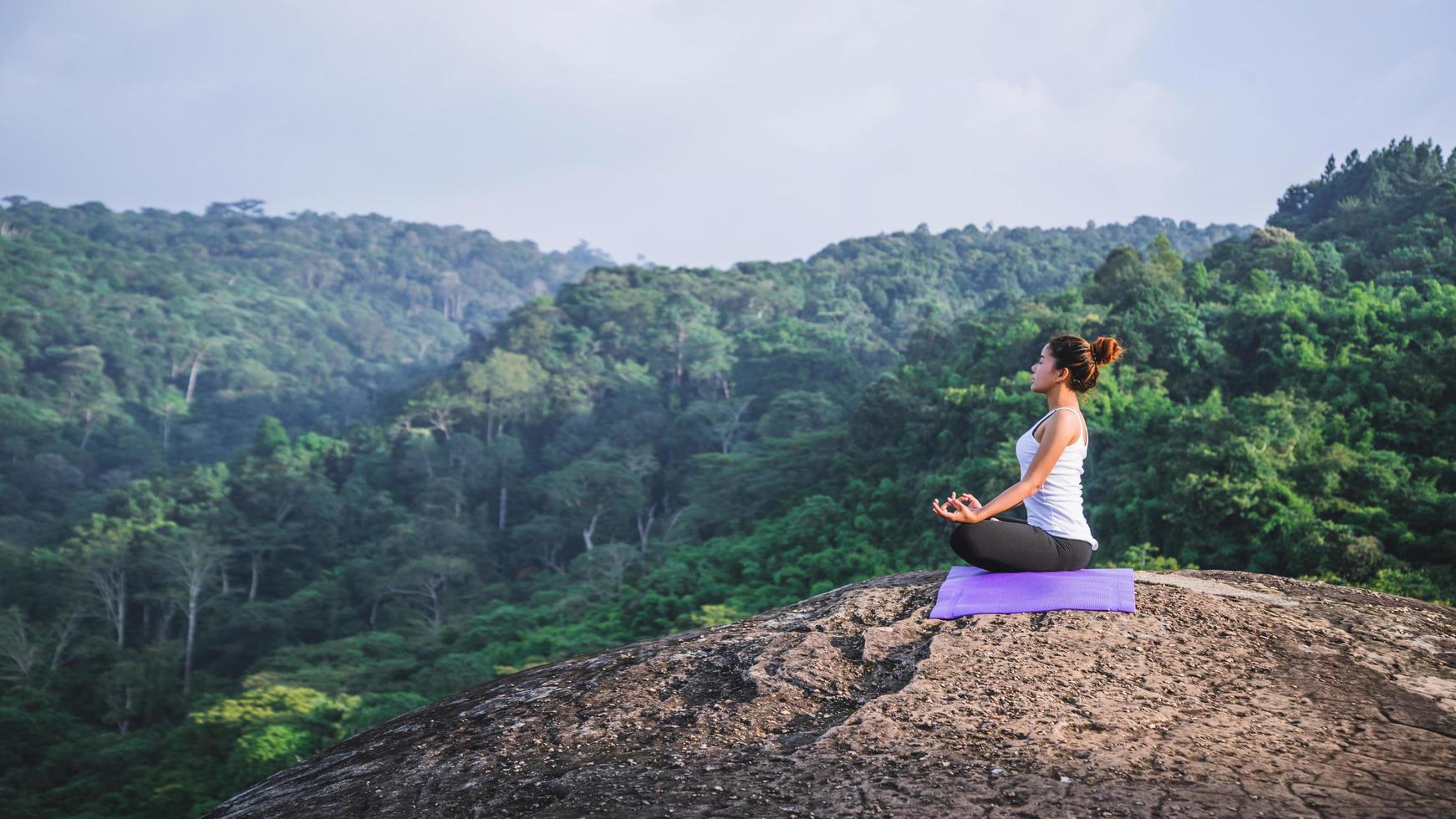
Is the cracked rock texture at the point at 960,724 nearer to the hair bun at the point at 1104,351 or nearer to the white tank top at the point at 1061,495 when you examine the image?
the white tank top at the point at 1061,495

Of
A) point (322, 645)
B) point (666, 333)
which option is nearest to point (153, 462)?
point (666, 333)

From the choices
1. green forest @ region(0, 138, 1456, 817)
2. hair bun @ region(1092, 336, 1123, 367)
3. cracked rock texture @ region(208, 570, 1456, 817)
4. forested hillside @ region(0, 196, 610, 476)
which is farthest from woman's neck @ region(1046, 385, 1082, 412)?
forested hillside @ region(0, 196, 610, 476)

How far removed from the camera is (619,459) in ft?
117

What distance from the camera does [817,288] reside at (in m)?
54.8

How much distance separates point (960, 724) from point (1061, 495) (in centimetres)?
105

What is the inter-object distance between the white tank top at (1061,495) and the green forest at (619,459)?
5.46 meters

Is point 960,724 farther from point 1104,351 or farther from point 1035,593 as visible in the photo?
point 1104,351

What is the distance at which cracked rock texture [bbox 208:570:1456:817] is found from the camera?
2.49m

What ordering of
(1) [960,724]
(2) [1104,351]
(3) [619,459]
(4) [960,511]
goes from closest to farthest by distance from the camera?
(1) [960,724]
(4) [960,511]
(2) [1104,351]
(3) [619,459]

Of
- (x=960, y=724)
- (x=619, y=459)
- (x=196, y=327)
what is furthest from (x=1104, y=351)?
(x=196, y=327)

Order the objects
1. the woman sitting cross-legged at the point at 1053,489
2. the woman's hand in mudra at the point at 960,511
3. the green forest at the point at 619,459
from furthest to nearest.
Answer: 1. the green forest at the point at 619,459
2. the woman sitting cross-legged at the point at 1053,489
3. the woman's hand in mudra at the point at 960,511

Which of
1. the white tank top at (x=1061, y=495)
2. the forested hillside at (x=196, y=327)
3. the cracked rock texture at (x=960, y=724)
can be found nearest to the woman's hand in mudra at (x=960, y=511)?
the white tank top at (x=1061, y=495)

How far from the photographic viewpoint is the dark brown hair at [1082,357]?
356 cm

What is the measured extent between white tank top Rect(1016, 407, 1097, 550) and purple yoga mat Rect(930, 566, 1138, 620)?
0.49 feet
